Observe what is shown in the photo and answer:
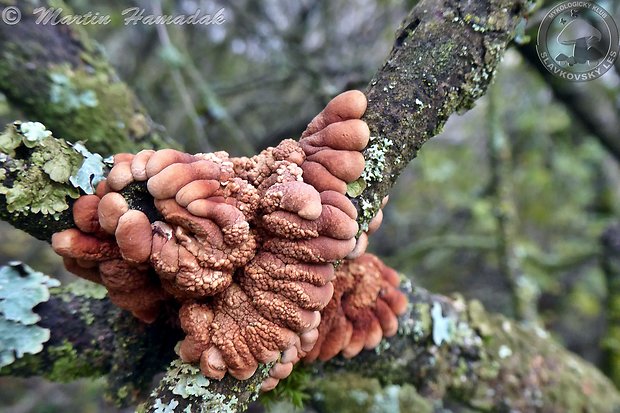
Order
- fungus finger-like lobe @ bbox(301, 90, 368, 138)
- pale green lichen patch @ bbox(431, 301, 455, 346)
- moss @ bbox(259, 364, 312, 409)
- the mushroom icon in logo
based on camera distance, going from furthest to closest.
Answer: the mushroom icon in logo → pale green lichen patch @ bbox(431, 301, 455, 346) → moss @ bbox(259, 364, 312, 409) → fungus finger-like lobe @ bbox(301, 90, 368, 138)

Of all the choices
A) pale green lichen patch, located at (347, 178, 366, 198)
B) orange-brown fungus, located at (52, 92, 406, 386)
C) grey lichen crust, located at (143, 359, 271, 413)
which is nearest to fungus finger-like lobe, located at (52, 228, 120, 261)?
orange-brown fungus, located at (52, 92, 406, 386)

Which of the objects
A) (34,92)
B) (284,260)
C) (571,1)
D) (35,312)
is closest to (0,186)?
(35,312)

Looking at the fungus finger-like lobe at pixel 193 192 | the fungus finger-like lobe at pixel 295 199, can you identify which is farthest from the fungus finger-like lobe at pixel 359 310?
the fungus finger-like lobe at pixel 193 192

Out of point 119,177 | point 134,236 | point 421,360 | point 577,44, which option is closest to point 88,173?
point 119,177

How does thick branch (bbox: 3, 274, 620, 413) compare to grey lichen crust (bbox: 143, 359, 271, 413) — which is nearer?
grey lichen crust (bbox: 143, 359, 271, 413)

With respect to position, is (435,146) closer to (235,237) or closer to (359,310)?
(359,310)

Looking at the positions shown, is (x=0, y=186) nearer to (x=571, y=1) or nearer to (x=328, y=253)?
(x=328, y=253)

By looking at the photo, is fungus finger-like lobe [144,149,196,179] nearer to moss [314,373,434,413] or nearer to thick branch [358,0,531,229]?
thick branch [358,0,531,229]
